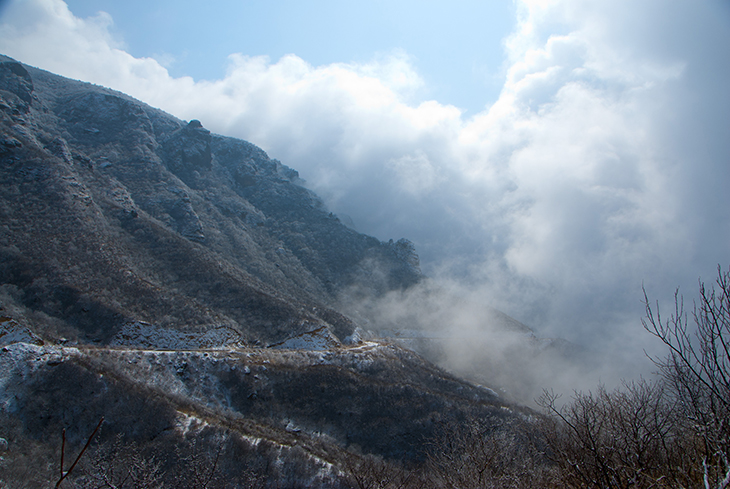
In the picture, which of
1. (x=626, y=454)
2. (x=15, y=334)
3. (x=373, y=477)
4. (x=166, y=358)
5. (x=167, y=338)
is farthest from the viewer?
(x=167, y=338)

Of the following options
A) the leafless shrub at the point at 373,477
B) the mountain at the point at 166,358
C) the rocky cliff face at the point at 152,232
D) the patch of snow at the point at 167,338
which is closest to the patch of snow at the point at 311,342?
the mountain at the point at 166,358

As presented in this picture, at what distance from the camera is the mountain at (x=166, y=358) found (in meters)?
25.3

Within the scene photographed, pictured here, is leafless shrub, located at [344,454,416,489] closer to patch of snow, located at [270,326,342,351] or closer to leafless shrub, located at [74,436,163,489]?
leafless shrub, located at [74,436,163,489]

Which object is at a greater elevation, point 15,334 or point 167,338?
point 167,338

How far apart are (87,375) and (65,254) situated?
92.4 feet

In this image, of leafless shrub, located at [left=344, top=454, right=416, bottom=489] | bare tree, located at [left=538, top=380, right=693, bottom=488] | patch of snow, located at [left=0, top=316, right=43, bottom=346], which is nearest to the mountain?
patch of snow, located at [left=0, top=316, right=43, bottom=346]

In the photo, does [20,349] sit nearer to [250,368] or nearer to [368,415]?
[250,368]

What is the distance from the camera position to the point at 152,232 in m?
66.1

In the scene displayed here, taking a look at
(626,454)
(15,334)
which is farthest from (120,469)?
(626,454)

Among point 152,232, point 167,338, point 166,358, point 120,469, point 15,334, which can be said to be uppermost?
point 152,232

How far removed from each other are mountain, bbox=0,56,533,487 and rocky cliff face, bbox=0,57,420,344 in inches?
14.1

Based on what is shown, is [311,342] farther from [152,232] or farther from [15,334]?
[152,232]

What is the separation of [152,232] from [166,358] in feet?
127

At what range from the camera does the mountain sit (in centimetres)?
2530
